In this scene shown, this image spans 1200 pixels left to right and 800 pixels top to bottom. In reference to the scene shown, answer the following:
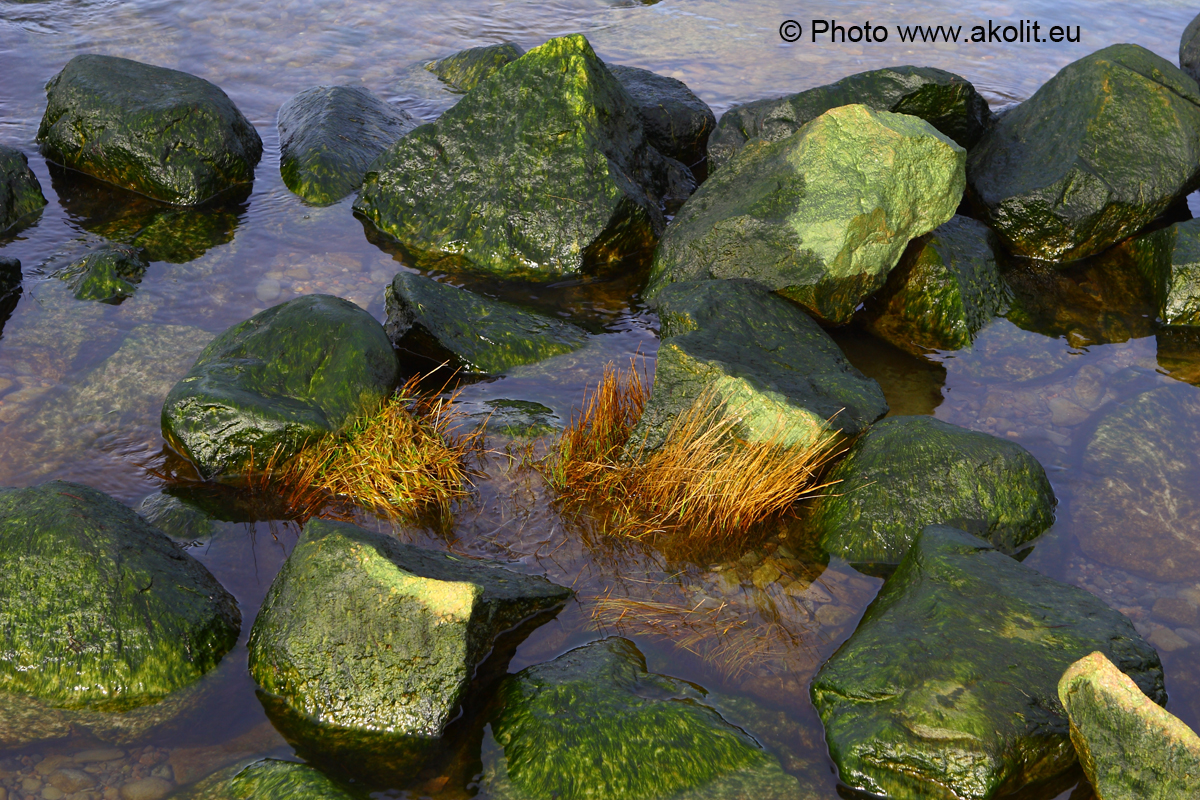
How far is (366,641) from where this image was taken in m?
5.16

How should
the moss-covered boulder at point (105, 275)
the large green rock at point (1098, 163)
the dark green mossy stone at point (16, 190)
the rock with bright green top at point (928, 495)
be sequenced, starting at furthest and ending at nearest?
the dark green mossy stone at point (16, 190) < the large green rock at point (1098, 163) < the moss-covered boulder at point (105, 275) < the rock with bright green top at point (928, 495)

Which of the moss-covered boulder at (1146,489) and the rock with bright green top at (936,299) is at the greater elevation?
the rock with bright green top at (936,299)

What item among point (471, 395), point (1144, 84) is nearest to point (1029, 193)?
point (1144, 84)

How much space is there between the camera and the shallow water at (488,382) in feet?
19.4

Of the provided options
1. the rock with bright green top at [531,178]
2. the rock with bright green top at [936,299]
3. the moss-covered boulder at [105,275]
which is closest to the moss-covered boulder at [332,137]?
the rock with bright green top at [531,178]

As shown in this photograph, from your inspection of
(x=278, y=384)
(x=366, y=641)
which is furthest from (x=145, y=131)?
(x=366, y=641)

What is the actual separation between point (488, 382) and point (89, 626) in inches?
146

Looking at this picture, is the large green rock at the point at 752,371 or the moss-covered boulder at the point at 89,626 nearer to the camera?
the moss-covered boulder at the point at 89,626

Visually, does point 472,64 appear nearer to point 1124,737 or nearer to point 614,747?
point 614,747

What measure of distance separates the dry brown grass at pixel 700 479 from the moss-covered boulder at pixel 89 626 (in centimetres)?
257

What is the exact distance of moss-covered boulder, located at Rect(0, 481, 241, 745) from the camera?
5188 millimetres

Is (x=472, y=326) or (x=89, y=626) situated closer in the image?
(x=89, y=626)

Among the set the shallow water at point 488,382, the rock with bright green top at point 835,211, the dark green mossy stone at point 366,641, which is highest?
the rock with bright green top at point 835,211

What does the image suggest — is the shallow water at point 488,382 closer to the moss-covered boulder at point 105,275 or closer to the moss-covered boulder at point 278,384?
the moss-covered boulder at point 105,275
